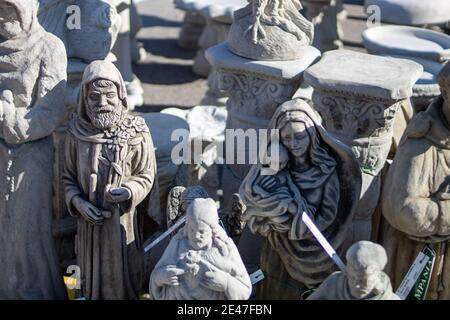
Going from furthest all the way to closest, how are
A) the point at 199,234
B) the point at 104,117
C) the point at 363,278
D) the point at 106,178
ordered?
1. the point at 106,178
2. the point at 104,117
3. the point at 199,234
4. the point at 363,278

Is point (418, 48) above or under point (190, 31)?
above

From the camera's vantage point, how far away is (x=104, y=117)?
529 cm

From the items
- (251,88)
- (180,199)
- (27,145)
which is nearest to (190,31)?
(251,88)

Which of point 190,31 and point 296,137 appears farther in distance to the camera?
point 190,31

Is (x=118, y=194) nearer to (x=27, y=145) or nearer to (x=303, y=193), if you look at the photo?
(x=27, y=145)

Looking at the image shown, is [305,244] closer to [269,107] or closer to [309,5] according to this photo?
[269,107]

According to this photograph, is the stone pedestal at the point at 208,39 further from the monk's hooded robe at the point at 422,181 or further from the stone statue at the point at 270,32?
the monk's hooded robe at the point at 422,181

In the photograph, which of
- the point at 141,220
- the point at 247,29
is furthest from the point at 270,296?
the point at 247,29

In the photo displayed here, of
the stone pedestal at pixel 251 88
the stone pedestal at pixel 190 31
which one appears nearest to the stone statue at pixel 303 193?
the stone pedestal at pixel 251 88

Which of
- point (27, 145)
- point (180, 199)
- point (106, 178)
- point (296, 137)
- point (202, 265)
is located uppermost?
point (296, 137)

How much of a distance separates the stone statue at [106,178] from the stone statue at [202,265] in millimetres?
740

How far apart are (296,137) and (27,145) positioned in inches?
64.5

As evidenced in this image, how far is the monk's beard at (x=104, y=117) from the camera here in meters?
5.28

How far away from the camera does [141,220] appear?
5797mm
